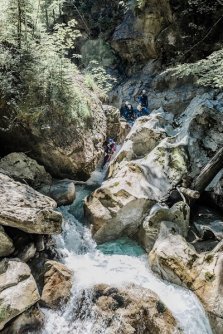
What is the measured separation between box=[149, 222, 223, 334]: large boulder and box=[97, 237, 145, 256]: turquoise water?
2.61ft

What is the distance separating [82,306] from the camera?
769 centimetres

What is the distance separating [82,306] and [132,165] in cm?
520

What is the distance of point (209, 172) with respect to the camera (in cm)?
1045

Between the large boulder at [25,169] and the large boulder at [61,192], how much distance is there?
1.02 ft

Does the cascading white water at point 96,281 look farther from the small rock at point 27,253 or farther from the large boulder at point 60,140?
the large boulder at point 60,140

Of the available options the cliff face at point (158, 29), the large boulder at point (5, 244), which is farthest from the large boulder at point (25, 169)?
the cliff face at point (158, 29)

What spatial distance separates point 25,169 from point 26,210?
3338mm

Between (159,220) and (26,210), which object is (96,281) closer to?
(26,210)

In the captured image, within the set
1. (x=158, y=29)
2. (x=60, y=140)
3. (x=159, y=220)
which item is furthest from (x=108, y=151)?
(x=158, y=29)

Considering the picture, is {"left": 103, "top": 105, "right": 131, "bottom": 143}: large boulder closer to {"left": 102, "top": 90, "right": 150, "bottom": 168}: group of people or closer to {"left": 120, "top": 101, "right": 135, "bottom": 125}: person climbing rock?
{"left": 102, "top": 90, "right": 150, "bottom": 168}: group of people

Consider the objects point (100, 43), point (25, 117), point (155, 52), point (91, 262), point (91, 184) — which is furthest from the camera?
point (100, 43)

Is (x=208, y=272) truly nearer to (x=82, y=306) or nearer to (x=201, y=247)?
(x=201, y=247)

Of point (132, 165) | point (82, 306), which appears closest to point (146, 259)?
point (82, 306)

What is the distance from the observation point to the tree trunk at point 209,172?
10258 mm
